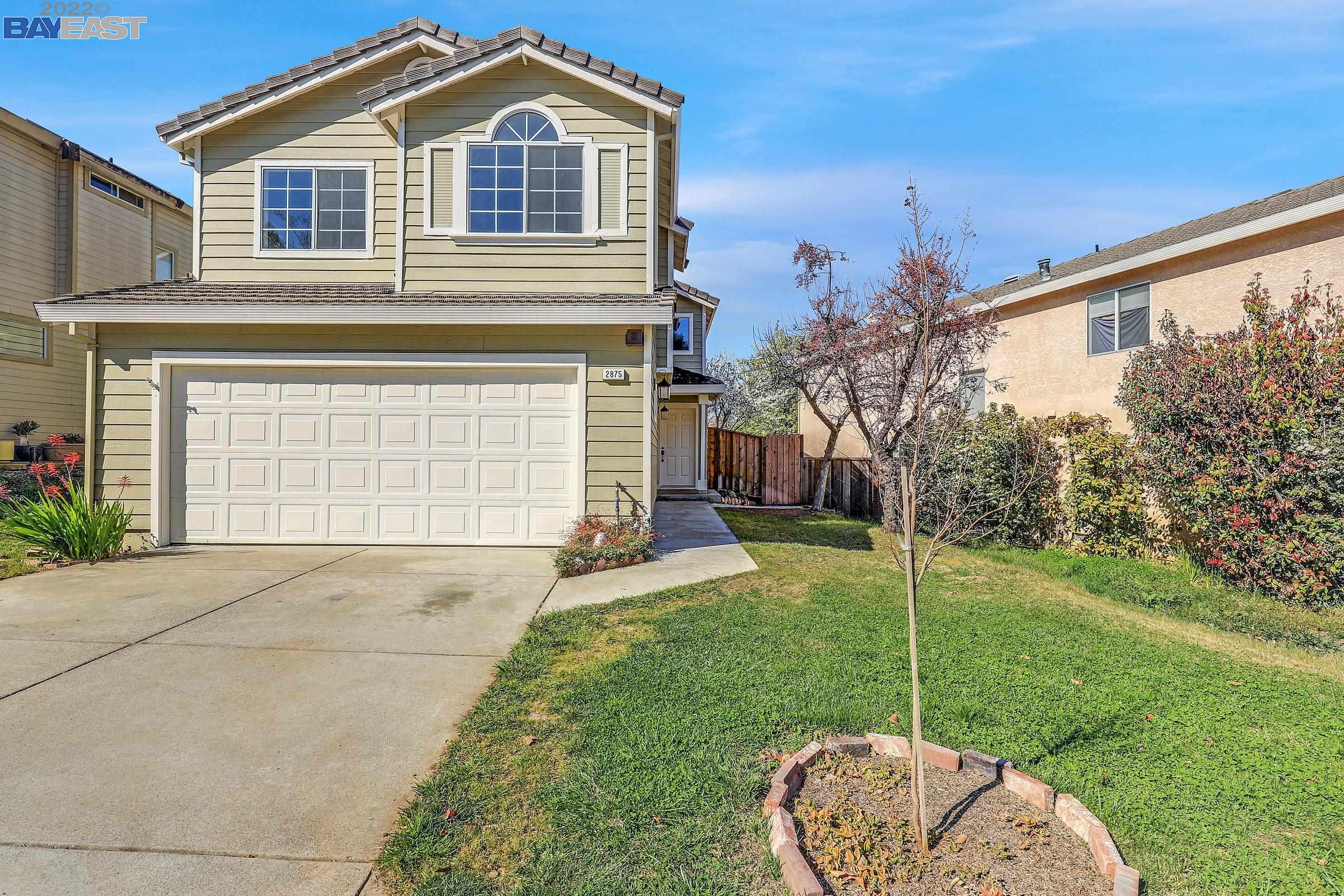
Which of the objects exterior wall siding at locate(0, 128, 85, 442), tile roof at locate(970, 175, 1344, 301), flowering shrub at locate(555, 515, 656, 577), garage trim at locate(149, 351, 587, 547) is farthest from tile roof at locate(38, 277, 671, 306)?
tile roof at locate(970, 175, 1344, 301)

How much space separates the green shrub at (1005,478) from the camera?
9.78 metres

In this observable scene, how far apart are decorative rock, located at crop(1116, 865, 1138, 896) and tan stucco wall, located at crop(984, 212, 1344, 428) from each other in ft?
→ 28.1

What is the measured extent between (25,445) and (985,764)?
56.8 ft

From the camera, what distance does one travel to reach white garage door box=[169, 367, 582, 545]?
8.15 metres

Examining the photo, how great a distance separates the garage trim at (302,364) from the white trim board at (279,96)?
330 centimetres

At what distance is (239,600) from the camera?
5.69 meters

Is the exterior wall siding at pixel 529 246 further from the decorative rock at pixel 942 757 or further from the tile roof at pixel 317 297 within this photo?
the decorative rock at pixel 942 757

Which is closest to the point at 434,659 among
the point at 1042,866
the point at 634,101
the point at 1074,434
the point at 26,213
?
the point at 1042,866

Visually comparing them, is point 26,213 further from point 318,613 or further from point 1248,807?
point 1248,807

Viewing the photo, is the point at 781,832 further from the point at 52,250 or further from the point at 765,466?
the point at 52,250

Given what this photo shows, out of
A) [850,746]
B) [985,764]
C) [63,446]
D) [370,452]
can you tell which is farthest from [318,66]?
[985,764]

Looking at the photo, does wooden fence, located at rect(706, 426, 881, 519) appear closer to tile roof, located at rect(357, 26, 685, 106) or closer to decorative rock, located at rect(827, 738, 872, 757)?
tile roof, located at rect(357, 26, 685, 106)

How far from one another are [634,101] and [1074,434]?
7.79 meters

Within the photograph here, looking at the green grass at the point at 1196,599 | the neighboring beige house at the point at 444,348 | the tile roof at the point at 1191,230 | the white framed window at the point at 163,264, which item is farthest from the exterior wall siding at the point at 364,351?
the white framed window at the point at 163,264
